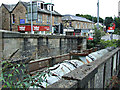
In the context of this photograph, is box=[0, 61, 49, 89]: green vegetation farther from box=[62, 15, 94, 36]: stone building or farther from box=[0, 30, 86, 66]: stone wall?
box=[62, 15, 94, 36]: stone building

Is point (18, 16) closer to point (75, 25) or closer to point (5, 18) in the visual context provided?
point (5, 18)

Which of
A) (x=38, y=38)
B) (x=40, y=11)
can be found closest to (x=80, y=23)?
(x=40, y=11)

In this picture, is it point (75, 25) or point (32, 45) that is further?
point (75, 25)

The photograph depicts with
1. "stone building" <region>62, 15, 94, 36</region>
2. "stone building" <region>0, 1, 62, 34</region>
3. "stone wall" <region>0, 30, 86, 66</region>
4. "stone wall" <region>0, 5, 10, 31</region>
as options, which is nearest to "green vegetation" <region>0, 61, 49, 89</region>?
"stone wall" <region>0, 30, 86, 66</region>

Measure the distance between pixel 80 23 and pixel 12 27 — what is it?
81.7ft

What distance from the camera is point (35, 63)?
27.3 feet

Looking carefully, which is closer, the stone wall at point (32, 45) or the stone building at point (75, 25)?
the stone wall at point (32, 45)

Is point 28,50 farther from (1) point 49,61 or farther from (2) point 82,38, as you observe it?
(2) point 82,38

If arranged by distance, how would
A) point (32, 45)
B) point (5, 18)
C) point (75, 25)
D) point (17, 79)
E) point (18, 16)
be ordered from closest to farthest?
point (17, 79) → point (32, 45) → point (18, 16) → point (5, 18) → point (75, 25)

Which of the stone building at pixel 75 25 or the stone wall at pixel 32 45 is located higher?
the stone building at pixel 75 25

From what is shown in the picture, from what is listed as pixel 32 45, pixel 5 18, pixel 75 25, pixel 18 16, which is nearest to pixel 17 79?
pixel 32 45

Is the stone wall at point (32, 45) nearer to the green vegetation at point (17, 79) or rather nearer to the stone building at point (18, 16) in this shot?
the green vegetation at point (17, 79)

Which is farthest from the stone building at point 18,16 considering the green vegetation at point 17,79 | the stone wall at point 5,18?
the green vegetation at point 17,79

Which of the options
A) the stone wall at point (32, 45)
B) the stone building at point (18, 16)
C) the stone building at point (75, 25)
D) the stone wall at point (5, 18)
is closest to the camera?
the stone wall at point (32, 45)
